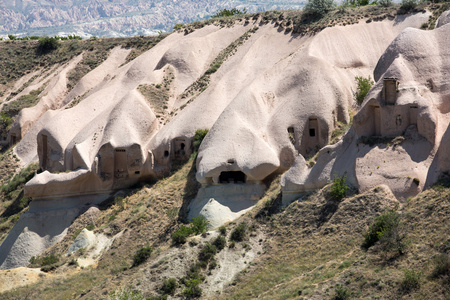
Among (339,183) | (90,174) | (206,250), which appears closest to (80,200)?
(90,174)

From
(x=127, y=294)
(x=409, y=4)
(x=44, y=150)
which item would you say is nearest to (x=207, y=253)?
(x=127, y=294)

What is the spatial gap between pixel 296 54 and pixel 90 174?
1723 centimetres

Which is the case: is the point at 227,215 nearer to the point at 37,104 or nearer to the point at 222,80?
the point at 222,80

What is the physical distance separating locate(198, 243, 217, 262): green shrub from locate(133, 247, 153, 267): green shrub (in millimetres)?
3720

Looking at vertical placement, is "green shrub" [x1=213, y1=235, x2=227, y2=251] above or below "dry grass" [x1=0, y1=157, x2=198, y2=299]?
above

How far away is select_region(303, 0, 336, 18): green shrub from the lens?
64.2 m

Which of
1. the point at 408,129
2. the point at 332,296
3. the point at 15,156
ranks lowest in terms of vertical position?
the point at 15,156

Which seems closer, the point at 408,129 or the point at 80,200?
the point at 408,129

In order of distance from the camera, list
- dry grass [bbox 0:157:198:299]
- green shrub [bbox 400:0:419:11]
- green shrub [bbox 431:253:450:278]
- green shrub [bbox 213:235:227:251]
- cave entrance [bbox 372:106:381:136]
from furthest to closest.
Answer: green shrub [bbox 400:0:419:11]
cave entrance [bbox 372:106:381:136]
dry grass [bbox 0:157:198:299]
green shrub [bbox 213:235:227:251]
green shrub [bbox 431:253:450:278]

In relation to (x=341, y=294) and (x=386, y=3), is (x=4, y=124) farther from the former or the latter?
(x=341, y=294)

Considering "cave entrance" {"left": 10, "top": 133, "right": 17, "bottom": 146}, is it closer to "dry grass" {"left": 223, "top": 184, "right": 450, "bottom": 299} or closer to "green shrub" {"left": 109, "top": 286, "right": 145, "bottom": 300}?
"green shrub" {"left": 109, "top": 286, "right": 145, "bottom": 300}

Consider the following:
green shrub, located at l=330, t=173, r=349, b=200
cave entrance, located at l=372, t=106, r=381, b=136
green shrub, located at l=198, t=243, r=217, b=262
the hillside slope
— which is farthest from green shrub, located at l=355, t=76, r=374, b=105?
green shrub, located at l=198, t=243, r=217, b=262

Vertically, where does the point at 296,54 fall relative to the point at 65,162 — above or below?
above

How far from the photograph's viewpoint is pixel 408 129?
141 ft
